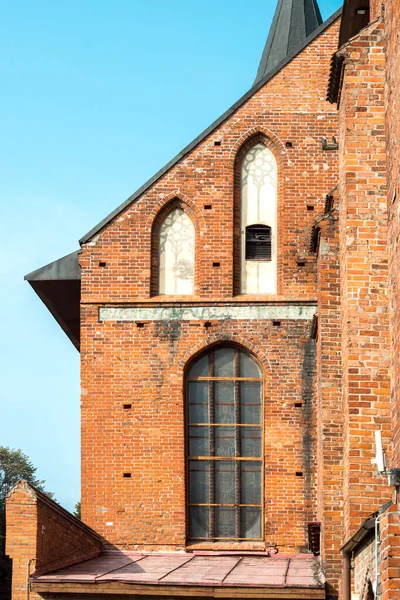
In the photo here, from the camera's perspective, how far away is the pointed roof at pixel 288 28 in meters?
30.4

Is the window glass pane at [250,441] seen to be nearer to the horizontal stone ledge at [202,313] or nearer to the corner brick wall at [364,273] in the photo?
the horizontal stone ledge at [202,313]

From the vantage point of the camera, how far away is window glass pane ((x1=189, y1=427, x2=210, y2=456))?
20.7m

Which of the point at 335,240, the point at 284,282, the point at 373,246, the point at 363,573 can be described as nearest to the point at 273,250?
the point at 284,282

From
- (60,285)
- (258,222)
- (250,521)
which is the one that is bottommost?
(250,521)

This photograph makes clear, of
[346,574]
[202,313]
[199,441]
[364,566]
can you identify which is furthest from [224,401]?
[364,566]

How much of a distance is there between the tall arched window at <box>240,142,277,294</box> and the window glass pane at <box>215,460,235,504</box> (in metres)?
2.85

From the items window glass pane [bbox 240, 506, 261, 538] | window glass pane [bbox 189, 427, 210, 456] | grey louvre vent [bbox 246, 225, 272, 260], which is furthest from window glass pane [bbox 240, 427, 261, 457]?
grey louvre vent [bbox 246, 225, 272, 260]

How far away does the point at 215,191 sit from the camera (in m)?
21.4

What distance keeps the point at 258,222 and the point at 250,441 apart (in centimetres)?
362

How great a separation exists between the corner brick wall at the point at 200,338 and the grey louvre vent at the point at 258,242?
10.8 inches

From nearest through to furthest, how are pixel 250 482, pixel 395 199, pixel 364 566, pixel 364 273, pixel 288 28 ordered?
pixel 395 199 < pixel 364 566 < pixel 364 273 < pixel 250 482 < pixel 288 28

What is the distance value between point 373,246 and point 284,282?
7.01 meters

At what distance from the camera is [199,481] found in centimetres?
2062

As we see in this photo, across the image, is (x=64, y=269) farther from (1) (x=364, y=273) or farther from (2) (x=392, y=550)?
(2) (x=392, y=550)
